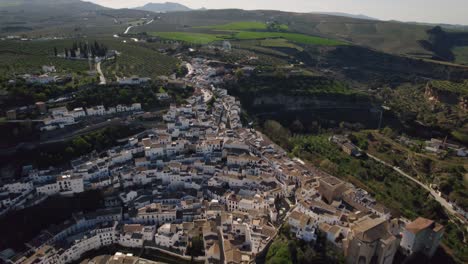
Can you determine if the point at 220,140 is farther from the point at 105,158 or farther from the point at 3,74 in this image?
the point at 3,74

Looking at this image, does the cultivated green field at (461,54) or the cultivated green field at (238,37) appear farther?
the cultivated green field at (461,54)

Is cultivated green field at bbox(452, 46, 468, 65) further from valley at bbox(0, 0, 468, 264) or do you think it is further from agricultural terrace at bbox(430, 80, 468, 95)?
valley at bbox(0, 0, 468, 264)

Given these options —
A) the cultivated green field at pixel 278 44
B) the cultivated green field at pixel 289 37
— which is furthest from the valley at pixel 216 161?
the cultivated green field at pixel 289 37

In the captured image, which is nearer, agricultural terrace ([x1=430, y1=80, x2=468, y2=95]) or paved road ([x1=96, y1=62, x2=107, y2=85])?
paved road ([x1=96, y1=62, x2=107, y2=85])

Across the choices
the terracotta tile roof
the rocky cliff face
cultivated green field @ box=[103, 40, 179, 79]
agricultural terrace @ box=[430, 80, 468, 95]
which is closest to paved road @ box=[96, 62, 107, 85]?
cultivated green field @ box=[103, 40, 179, 79]

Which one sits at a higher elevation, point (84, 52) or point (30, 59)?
point (84, 52)

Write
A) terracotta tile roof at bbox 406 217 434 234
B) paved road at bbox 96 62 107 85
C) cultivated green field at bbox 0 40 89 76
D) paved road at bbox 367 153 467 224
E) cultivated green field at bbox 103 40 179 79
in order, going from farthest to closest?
1. cultivated green field at bbox 103 40 179 79
2. cultivated green field at bbox 0 40 89 76
3. paved road at bbox 96 62 107 85
4. paved road at bbox 367 153 467 224
5. terracotta tile roof at bbox 406 217 434 234

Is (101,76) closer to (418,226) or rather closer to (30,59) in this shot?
(30,59)

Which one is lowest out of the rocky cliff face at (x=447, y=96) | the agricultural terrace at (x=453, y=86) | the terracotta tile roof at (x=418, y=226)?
the terracotta tile roof at (x=418, y=226)

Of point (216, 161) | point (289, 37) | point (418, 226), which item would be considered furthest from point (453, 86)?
point (216, 161)

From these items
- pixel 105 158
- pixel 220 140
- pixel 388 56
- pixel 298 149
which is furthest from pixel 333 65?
pixel 105 158

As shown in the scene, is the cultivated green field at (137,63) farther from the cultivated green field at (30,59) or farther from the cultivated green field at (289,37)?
the cultivated green field at (289,37)
